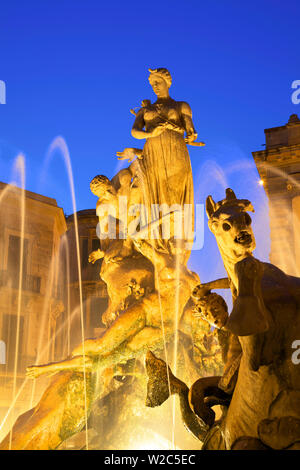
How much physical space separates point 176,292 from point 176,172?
5.66 ft

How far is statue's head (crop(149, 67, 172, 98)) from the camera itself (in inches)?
320

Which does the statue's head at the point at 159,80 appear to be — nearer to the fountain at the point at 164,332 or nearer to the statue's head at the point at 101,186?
the fountain at the point at 164,332

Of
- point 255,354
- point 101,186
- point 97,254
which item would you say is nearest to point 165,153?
point 101,186

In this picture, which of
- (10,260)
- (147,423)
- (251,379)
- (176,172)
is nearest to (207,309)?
(251,379)

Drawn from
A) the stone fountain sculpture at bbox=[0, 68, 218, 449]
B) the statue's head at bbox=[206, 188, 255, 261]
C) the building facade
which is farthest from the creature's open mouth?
the building facade

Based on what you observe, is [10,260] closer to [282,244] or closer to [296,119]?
[282,244]

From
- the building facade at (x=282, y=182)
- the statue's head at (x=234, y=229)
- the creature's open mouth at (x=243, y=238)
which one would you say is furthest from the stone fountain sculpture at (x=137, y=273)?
the building facade at (x=282, y=182)

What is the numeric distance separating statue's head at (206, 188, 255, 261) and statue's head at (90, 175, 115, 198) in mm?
3925

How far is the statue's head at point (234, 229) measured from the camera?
13.1 ft

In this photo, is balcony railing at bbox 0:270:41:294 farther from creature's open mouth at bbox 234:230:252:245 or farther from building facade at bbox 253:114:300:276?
creature's open mouth at bbox 234:230:252:245

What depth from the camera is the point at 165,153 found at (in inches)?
307

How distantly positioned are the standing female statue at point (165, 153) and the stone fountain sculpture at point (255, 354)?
3.52m

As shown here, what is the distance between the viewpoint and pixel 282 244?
86.6ft

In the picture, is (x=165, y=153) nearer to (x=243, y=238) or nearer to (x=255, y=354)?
(x=243, y=238)
